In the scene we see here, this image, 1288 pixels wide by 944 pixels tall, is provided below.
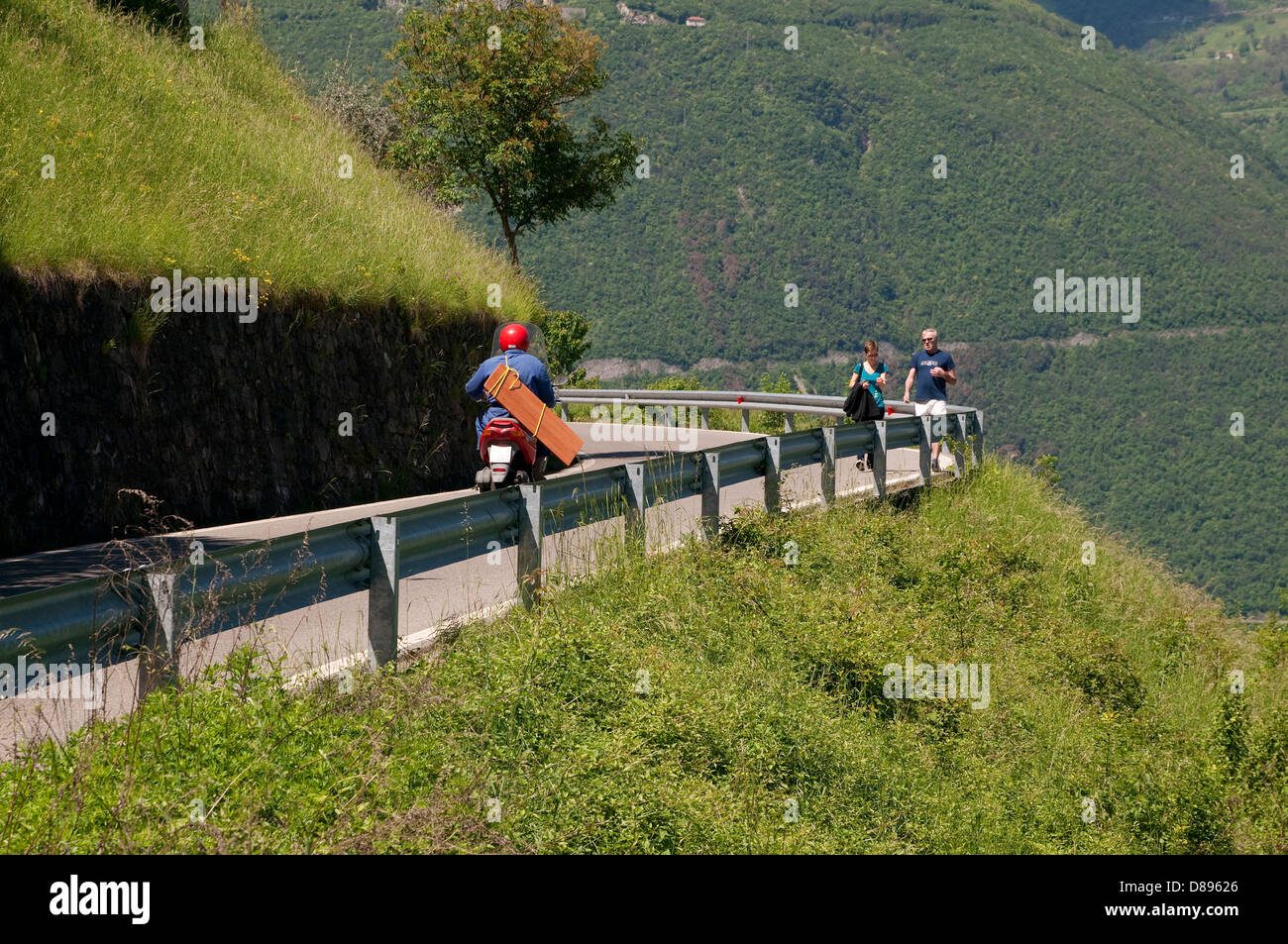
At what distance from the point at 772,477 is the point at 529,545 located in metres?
4.84

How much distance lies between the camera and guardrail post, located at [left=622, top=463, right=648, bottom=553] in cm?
971

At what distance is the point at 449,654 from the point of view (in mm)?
7066

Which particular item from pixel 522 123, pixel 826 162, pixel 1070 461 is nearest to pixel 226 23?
pixel 522 123

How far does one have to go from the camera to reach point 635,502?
9.77 meters

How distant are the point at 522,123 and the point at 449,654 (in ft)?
74.8

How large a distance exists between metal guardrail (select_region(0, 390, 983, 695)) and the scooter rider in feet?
3.37

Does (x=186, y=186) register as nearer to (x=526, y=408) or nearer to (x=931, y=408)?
→ (x=526, y=408)

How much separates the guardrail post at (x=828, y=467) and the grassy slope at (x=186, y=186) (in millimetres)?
5984

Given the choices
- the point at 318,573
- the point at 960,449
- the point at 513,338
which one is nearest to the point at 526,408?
the point at 513,338

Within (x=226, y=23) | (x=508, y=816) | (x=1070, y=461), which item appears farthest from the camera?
(x=1070, y=461)

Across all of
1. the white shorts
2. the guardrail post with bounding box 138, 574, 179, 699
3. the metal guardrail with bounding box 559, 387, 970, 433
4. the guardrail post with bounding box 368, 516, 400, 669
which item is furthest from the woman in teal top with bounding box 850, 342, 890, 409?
the guardrail post with bounding box 138, 574, 179, 699

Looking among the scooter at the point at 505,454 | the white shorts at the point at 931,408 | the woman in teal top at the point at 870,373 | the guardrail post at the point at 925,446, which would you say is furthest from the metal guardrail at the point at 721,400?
the scooter at the point at 505,454

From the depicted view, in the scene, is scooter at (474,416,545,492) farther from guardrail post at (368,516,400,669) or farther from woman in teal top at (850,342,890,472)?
woman in teal top at (850,342,890,472)
